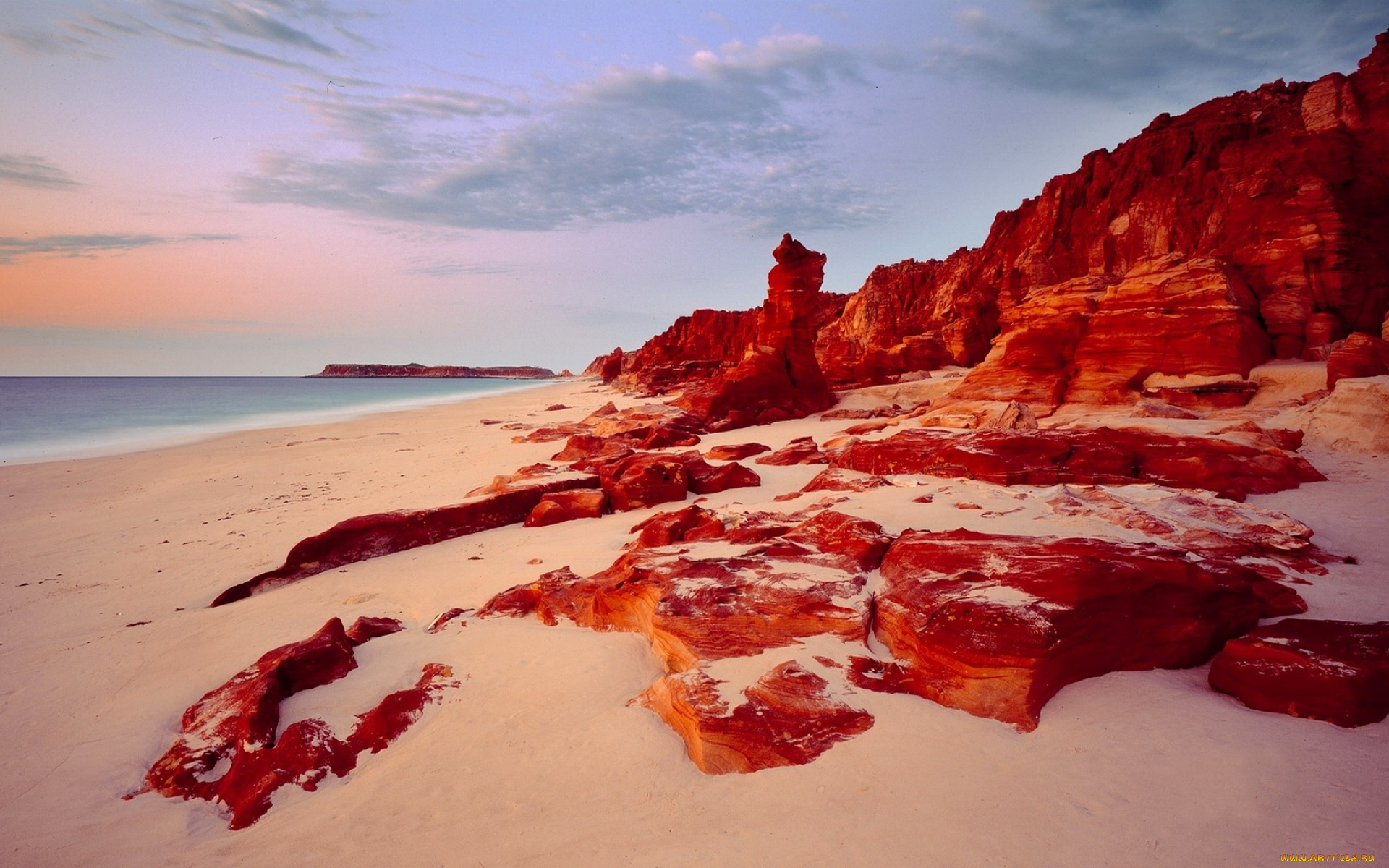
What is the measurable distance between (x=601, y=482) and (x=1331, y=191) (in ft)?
77.0

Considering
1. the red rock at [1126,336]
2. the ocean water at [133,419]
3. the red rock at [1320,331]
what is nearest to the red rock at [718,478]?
the red rock at [1126,336]

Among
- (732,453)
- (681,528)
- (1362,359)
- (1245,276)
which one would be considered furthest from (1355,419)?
(681,528)

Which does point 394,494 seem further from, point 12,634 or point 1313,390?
point 1313,390

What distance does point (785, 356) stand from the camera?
23.9m

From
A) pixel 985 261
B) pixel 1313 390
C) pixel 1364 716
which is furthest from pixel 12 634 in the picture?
pixel 985 261

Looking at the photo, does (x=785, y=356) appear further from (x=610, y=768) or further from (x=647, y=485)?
(x=610, y=768)

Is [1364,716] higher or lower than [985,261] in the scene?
lower

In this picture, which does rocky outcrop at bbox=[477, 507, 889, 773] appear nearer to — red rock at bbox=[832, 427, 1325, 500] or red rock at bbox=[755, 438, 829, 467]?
red rock at bbox=[832, 427, 1325, 500]

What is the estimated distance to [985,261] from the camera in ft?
141

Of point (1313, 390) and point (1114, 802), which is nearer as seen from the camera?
point (1114, 802)

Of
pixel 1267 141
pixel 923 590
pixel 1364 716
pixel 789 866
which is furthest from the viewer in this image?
pixel 1267 141

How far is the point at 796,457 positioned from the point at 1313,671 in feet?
31.7

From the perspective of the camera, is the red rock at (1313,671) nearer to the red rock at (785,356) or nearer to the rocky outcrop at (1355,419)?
the rocky outcrop at (1355,419)

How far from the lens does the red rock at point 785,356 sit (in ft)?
73.7
